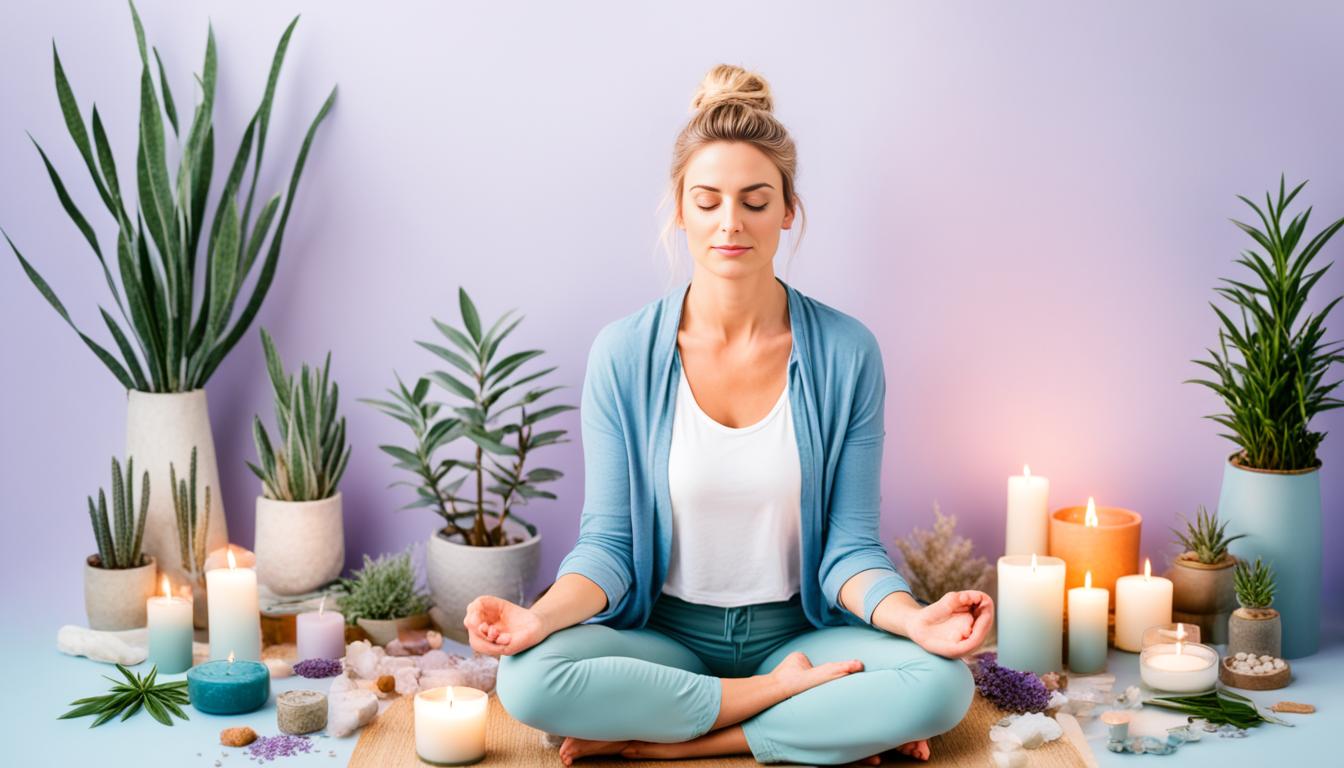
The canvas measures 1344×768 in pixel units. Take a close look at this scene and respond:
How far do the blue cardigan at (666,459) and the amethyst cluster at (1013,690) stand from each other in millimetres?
314

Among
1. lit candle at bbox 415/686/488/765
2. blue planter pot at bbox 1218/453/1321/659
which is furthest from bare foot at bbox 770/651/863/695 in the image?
blue planter pot at bbox 1218/453/1321/659

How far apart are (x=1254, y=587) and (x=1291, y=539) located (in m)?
0.20

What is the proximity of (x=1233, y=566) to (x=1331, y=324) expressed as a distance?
0.60m

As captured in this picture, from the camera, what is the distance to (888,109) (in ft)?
10.2

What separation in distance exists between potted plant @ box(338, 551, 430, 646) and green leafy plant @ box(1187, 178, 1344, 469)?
1686 mm

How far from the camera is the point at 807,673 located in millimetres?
2383

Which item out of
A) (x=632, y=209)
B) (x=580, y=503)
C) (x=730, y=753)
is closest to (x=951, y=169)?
(x=632, y=209)

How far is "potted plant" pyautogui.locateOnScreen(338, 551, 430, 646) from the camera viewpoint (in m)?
2.99

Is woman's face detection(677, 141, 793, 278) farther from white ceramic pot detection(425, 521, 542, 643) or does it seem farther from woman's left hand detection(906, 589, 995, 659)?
white ceramic pot detection(425, 521, 542, 643)

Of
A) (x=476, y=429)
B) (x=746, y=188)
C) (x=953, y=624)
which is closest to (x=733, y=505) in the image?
(x=953, y=624)

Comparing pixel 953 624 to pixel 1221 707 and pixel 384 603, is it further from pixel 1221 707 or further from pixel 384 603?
pixel 384 603

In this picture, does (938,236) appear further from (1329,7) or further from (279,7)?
(279,7)

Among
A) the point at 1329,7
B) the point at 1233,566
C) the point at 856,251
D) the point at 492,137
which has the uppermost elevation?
the point at 1329,7

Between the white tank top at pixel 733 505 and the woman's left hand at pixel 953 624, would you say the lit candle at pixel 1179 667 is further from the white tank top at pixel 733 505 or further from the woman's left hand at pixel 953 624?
the white tank top at pixel 733 505
